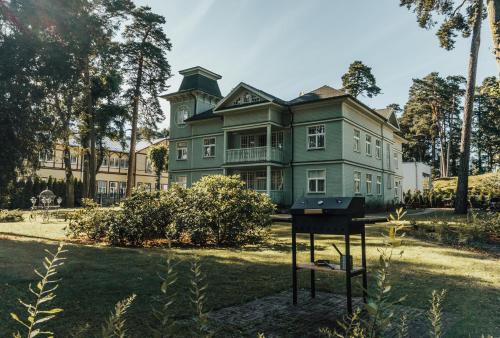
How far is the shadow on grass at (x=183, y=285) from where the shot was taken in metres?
4.59

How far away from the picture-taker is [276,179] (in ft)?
93.8

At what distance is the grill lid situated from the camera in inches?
193

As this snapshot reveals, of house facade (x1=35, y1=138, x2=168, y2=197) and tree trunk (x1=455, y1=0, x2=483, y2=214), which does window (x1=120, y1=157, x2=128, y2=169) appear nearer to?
house facade (x1=35, y1=138, x2=168, y2=197)

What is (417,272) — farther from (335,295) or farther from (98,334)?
(98,334)

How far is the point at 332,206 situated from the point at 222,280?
108 inches

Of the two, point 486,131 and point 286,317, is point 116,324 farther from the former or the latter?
point 486,131

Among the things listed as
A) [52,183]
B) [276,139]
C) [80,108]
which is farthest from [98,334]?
[52,183]

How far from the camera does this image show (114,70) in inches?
1404

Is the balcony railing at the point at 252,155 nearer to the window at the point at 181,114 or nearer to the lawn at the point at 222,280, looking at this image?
the window at the point at 181,114

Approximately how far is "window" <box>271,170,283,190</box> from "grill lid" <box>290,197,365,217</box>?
894 inches

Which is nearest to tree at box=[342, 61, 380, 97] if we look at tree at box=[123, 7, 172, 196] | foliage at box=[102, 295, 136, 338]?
tree at box=[123, 7, 172, 196]

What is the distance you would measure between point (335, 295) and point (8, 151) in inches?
550

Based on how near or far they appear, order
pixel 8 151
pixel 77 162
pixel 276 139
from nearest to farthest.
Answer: pixel 8 151, pixel 276 139, pixel 77 162

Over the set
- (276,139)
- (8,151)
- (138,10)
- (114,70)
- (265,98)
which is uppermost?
(138,10)
